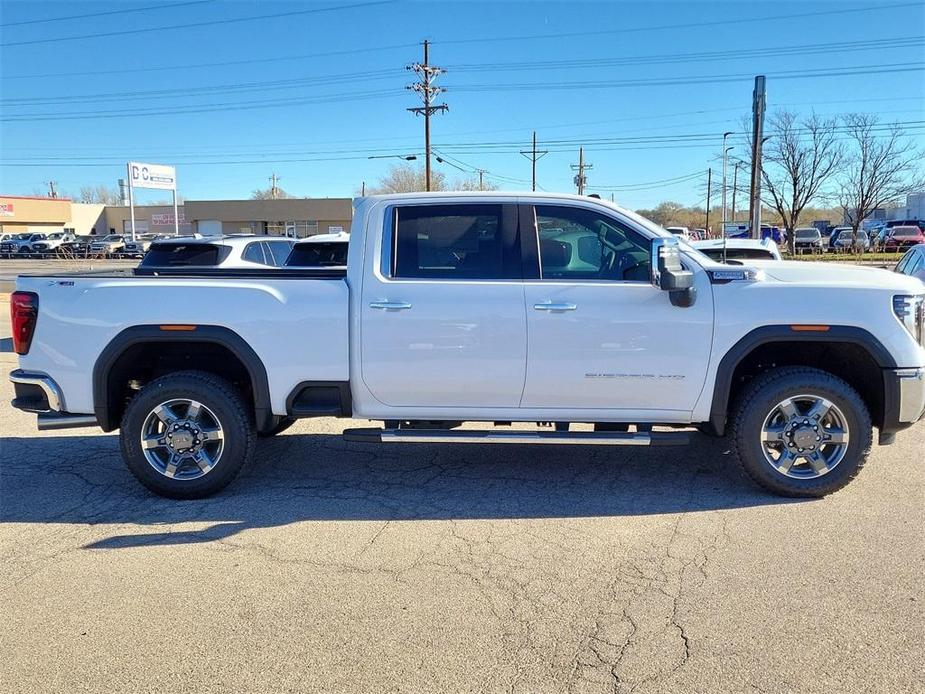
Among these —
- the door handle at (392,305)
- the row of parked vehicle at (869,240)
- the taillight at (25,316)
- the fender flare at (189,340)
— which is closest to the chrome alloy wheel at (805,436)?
the door handle at (392,305)

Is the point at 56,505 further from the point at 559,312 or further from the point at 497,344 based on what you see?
the point at 559,312

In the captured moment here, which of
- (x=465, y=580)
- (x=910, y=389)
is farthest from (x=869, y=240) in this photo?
(x=465, y=580)

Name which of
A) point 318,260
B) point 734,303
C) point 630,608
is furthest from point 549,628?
point 318,260

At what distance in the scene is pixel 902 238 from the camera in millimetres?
37562

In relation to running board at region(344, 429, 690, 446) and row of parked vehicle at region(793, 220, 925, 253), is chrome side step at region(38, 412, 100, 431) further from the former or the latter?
row of parked vehicle at region(793, 220, 925, 253)

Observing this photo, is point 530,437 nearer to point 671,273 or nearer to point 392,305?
Answer: point 392,305

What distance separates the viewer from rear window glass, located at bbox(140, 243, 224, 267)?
419 inches

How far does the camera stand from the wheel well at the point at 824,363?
183 inches

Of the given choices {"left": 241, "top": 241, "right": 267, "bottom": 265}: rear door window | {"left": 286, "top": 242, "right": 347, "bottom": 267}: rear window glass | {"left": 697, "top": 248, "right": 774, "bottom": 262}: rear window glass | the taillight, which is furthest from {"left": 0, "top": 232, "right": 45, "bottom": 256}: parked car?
the taillight

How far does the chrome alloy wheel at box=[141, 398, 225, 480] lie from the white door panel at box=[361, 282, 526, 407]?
1.14 meters

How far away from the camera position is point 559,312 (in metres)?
4.45

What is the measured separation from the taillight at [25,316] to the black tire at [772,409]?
184 inches

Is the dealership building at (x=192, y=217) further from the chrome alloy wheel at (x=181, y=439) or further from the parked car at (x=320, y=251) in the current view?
the chrome alloy wheel at (x=181, y=439)

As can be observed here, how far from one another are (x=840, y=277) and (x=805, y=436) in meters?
1.09
